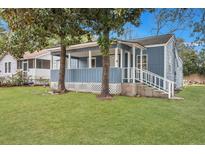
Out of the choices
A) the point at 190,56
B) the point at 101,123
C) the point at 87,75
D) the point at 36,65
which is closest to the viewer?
the point at 101,123

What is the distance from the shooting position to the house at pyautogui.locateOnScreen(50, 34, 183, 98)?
311 inches

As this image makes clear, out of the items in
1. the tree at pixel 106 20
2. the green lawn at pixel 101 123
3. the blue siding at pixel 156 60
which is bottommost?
the green lawn at pixel 101 123

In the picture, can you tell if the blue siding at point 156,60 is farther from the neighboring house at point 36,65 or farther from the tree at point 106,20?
the neighboring house at point 36,65

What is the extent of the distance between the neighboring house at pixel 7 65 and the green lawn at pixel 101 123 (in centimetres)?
1064

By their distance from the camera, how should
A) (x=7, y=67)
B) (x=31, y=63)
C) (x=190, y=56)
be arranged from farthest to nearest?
1. (x=7, y=67)
2. (x=31, y=63)
3. (x=190, y=56)

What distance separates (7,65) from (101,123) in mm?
14197

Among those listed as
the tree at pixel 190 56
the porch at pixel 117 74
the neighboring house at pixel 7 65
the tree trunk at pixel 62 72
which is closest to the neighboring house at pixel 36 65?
the neighboring house at pixel 7 65

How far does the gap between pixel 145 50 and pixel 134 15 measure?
4527mm

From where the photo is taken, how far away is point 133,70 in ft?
26.2

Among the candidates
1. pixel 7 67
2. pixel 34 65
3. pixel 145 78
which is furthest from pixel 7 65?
pixel 145 78

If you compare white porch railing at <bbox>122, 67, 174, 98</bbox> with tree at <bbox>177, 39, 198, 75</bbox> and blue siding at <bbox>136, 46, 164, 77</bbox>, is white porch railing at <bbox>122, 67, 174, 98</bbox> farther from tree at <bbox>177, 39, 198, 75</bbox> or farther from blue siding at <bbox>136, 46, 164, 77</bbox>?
tree at <bbox>177, 39, 198, 75</bbox>

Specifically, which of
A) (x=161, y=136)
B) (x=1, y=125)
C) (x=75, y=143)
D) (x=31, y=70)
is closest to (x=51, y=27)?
(x=1, y=125)

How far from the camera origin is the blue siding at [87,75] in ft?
26.2

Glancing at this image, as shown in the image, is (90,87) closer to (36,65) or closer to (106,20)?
(106,20)
